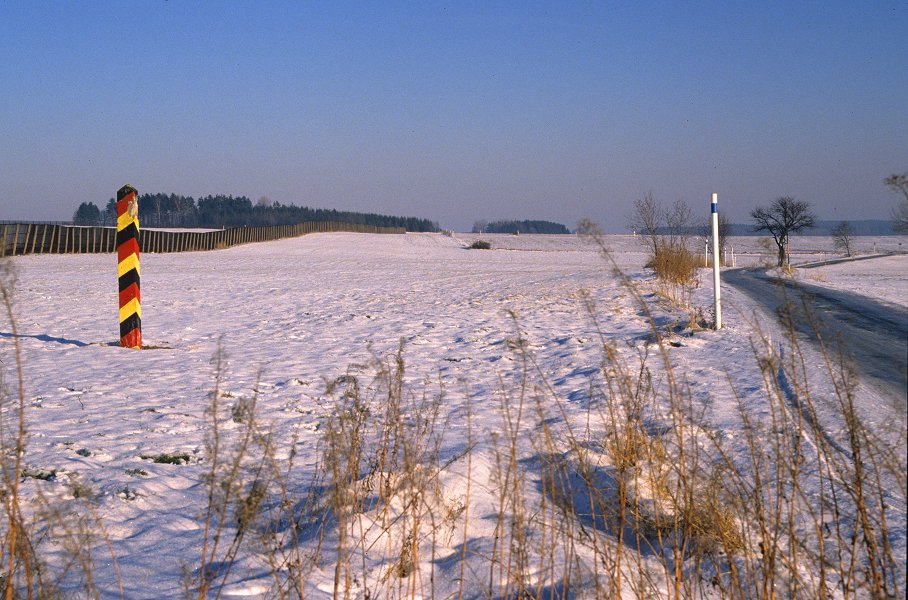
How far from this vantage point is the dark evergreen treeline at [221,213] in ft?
440

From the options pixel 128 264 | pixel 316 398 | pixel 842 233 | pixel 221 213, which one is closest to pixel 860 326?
pixel 316 398

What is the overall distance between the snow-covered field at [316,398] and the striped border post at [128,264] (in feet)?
1.09

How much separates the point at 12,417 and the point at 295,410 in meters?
1.71

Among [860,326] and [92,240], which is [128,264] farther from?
[92,240]

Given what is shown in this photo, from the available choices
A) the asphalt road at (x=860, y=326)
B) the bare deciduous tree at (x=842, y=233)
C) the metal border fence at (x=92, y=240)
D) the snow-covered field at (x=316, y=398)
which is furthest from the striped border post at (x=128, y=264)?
the bare deciduous tree at (x=842, y=233)

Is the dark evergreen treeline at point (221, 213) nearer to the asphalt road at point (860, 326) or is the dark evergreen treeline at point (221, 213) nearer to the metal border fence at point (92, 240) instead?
the metal border fence at point (92, 240)

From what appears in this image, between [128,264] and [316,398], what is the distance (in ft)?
10.5

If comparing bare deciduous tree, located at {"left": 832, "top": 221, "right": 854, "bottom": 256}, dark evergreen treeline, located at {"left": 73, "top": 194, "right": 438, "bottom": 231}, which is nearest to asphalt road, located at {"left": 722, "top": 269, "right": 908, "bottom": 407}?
bare deciduous tree, located at {"left": 832, "top": 221, "right": 854, "bottom": 256}

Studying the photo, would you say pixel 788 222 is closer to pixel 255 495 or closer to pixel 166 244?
pixel 166 244

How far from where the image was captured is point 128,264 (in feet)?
25.1

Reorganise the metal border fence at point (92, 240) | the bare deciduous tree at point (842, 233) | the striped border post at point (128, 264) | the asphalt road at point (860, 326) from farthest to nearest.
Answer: the bare deciduous tree at point (842, 233) < the metal border fence at point (92, 240) < the striped border post at point (128, 264) < the asphalt road at point (860, 326)

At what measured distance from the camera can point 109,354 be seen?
735cm

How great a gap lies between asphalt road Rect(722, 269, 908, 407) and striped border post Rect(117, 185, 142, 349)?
5988 millimetres

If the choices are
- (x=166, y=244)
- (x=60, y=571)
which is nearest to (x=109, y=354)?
(x=60, y=571)
